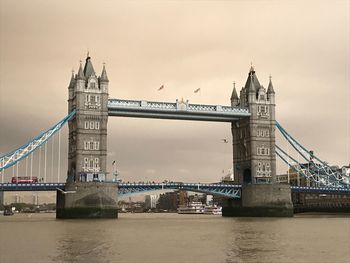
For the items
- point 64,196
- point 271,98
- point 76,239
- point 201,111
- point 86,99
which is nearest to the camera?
point 76,239

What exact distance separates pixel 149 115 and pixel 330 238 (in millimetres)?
49449

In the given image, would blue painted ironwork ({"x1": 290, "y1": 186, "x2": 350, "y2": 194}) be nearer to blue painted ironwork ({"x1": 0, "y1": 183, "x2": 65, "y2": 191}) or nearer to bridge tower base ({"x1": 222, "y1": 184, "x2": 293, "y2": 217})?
bridge tower base ({"x1": 222, "y1": 184, "x2": 293, "y2": 217})

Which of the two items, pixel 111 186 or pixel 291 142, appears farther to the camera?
pixel 291 142

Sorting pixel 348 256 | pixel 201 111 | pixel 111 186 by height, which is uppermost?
pixel 201 111

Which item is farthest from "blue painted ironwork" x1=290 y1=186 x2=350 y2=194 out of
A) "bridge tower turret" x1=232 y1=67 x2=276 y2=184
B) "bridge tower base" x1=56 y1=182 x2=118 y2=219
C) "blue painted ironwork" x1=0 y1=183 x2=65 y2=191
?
"blue painted ironwork" x1=0 y1=183 x2=65 y2=191

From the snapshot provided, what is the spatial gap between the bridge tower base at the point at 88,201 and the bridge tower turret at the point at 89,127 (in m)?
3.79

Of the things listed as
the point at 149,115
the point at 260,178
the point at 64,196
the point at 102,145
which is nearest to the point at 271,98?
the point at 260,178

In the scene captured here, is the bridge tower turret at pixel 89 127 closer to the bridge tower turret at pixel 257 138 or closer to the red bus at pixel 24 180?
the red bus at pixel 24 180

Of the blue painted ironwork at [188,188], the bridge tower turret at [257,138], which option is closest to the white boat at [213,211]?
the bridge tower turret at [257,138]

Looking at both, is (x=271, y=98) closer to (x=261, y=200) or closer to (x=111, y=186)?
(x=261, y=200)

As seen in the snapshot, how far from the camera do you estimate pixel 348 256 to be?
30812mm

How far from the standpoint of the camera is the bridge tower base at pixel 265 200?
89.4 metres

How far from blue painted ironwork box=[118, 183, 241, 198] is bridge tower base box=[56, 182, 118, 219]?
445 cm

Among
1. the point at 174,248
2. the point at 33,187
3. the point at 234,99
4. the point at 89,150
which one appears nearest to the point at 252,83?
the point at 234,99
